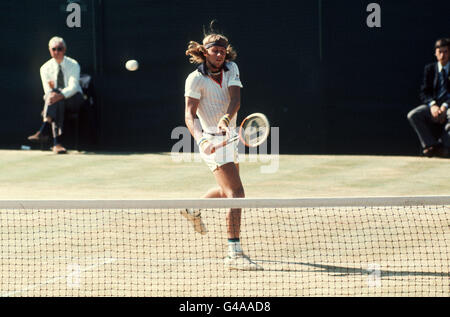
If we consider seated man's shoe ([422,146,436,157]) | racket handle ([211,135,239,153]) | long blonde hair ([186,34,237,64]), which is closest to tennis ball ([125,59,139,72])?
seated man's shoe ([422,146,436,157])

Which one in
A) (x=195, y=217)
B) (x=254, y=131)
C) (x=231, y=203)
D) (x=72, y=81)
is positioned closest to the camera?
(x=231, y=203)

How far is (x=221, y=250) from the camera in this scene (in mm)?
6816

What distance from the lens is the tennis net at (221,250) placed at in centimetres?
533

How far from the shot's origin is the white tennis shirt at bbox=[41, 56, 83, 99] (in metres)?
12.7

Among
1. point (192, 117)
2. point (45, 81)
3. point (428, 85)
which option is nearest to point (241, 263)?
point (192, 117)

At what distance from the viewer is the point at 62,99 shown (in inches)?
502

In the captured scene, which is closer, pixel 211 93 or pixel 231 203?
pixel 231 203

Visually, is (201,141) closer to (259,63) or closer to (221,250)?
(221,250)

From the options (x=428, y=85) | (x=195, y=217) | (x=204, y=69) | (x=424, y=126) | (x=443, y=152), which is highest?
(x=204, y=69)

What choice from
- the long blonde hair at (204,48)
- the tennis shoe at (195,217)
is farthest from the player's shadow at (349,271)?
the long blonde hair at (204,48)

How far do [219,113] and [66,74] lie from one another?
6.71m

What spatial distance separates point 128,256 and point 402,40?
716 cm

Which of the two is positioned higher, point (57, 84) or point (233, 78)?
point (233, 78)

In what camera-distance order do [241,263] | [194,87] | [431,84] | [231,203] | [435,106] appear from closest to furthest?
[231,203] → [241,263] → [194,87] → [435,106] → [431,84]
